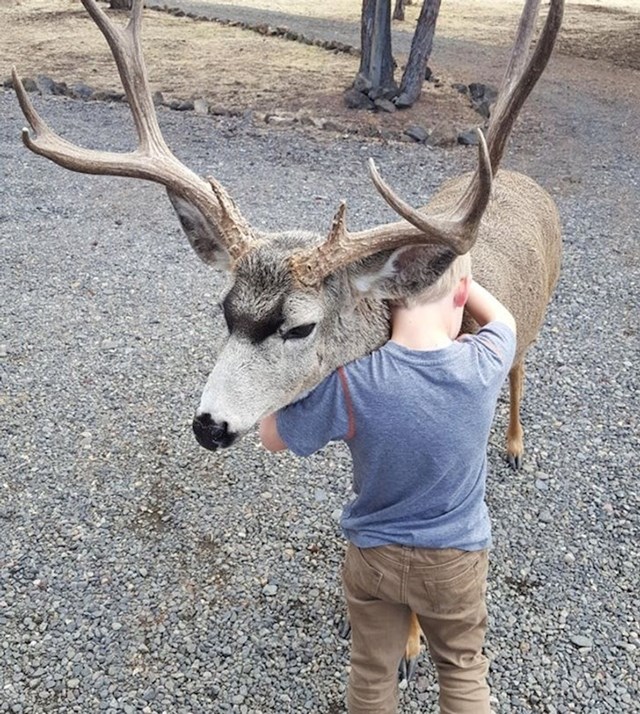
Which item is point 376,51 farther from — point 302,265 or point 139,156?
point 302,265

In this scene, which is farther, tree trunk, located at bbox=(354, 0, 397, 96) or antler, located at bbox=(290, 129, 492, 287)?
tree trunk, located at bbox=(354, 0, 397, 96)

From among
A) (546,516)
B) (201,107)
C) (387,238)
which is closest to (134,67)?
(387,238)

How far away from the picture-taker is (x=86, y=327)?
5.75 m

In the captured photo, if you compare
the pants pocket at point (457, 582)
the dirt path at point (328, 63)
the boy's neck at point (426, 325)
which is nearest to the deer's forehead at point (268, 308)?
the boy's neck at point (426, 325)

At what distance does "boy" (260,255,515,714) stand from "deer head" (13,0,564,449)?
0.09m

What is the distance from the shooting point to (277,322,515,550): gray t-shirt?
6.75 feet

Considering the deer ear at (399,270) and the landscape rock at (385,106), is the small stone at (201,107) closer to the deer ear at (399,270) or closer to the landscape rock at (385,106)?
the landscape rock at (385,106)

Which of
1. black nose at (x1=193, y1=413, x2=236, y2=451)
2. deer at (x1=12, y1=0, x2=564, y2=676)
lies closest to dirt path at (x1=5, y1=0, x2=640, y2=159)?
deer at (x1=12, y1=0, x2=564, y2=676)

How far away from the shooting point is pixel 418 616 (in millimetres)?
2479

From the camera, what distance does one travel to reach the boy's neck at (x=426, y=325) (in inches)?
86.4

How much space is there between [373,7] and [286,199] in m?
4.73

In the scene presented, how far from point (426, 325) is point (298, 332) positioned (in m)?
0.41

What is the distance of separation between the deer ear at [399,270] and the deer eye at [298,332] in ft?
0.67

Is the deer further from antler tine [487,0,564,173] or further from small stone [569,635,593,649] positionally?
small stone [569,635,593,649]
